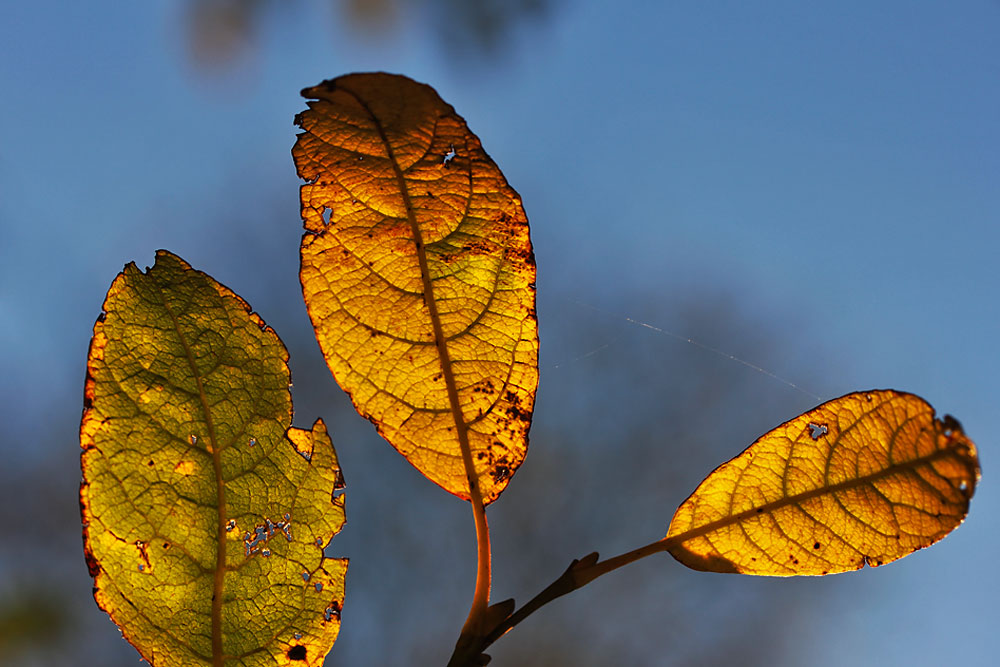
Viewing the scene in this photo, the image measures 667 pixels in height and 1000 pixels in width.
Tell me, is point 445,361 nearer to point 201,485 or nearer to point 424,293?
point 424,293

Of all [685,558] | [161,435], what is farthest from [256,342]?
[685,558]

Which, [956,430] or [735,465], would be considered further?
[735,465]

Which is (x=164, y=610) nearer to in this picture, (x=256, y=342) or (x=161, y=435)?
(x=161, y=435)

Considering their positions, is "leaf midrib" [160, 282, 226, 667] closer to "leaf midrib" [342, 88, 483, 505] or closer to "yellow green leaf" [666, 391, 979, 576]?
"leaf midrib" [342, 88, 483, 505]

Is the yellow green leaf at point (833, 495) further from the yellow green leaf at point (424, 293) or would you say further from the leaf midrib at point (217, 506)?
the leaf midrib at point (217, 506)

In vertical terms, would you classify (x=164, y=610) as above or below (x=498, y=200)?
below

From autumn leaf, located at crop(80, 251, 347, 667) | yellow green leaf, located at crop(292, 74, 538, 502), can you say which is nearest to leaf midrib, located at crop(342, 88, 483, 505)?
yellow green leaf, located at crop(292, 74, 538, 502)
